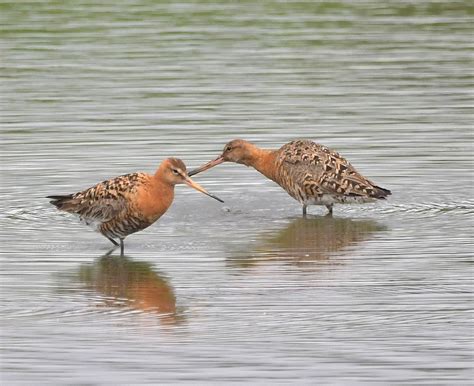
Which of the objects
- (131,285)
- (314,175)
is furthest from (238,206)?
(131,285)

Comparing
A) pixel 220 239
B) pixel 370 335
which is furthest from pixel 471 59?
pixel 370 335

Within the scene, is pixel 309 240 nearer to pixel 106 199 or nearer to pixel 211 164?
pixel 106 199

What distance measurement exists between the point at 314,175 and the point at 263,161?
0.83m

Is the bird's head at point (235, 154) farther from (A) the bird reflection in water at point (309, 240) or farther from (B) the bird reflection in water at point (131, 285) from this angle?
(B) the bird reflection in water at point (131, 285)

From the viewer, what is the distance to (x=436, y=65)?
24.2m

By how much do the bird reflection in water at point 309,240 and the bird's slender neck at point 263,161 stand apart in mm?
863

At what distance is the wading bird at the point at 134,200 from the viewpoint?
13.7 metres

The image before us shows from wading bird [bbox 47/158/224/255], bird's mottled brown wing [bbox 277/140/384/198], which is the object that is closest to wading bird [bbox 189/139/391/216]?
bird's mottled brown wing [bbox 277/140/384/198]

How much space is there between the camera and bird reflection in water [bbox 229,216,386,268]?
1350cm

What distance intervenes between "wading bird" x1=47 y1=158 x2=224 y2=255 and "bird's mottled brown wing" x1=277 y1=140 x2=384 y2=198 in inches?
91.8

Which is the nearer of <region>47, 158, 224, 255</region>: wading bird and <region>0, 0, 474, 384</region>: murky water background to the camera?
<region>0, 0, 474, 384</region>: murky water background

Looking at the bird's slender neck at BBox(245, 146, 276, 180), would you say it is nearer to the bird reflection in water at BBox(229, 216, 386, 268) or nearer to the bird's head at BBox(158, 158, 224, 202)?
the bird reflection in water at BBox(229, 216, 386, 268)

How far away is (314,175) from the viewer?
52.5ft

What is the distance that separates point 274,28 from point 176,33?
168cm
